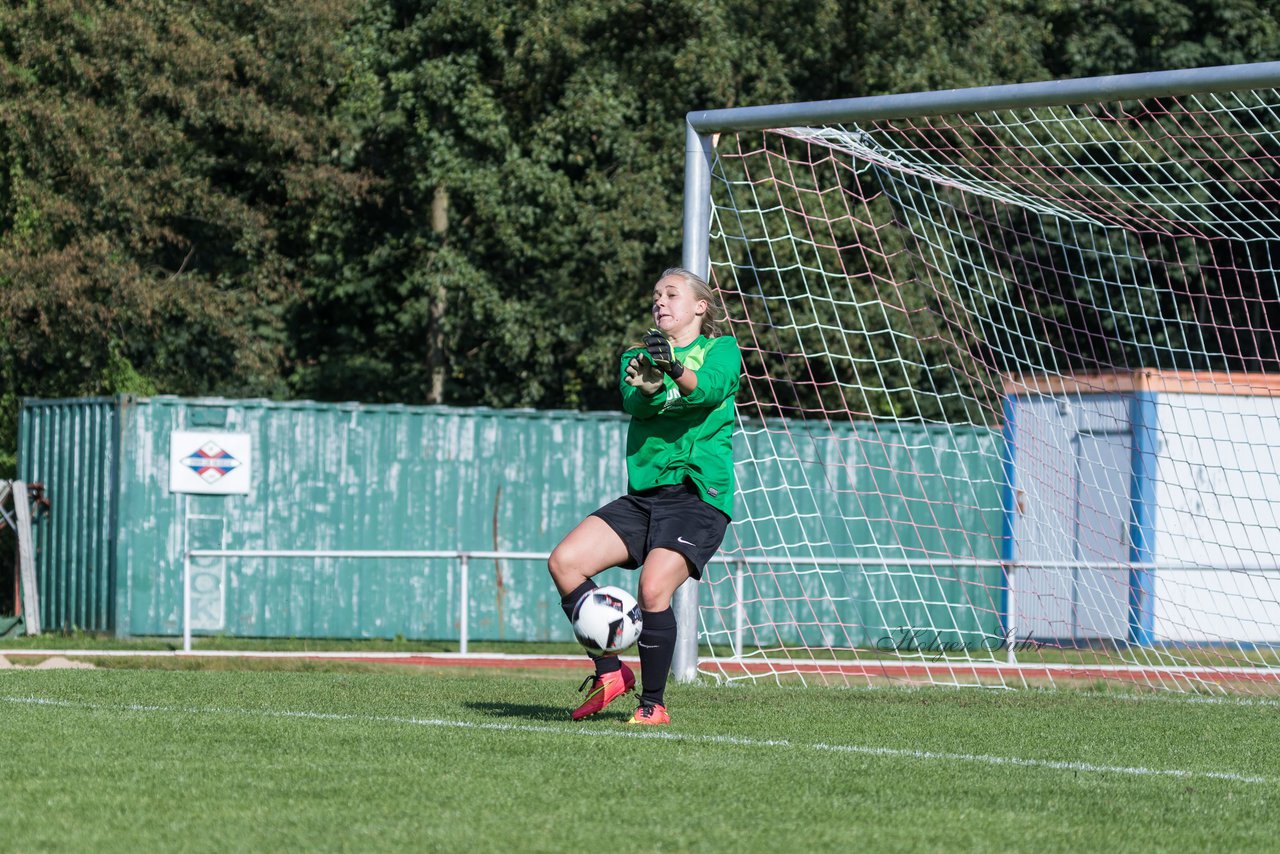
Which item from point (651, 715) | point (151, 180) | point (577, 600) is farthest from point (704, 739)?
point (151, 180)

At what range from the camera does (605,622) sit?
6.82 meters

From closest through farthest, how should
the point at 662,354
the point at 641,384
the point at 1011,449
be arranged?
the point at 662,354 < the point at 641,384 < the point at 1011,449

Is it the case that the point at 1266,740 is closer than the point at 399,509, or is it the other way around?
the point at 1266,740

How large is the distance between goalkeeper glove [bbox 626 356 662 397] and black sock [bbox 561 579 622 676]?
0.85 metres

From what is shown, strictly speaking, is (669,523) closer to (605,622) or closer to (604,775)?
(605,622)

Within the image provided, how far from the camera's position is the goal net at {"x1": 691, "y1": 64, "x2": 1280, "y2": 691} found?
12125 millimetres

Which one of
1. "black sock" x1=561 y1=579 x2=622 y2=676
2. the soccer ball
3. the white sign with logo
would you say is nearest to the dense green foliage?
the white sign with logo

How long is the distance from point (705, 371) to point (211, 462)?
1130 centimetres

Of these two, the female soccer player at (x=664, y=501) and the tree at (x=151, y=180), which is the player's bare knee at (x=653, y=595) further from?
the tree at (x=151, y=180)

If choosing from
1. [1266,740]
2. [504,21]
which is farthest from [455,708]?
[504,21]

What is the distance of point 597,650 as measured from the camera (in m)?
6.89

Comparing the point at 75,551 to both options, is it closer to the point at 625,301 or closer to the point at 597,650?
the point at 625,301

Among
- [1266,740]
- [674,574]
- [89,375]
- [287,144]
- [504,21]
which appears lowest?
[1266,740]

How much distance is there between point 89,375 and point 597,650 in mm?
17138
